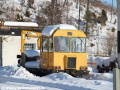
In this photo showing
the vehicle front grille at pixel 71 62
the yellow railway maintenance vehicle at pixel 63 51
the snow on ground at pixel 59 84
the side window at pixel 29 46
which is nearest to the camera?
the snow on ground at pixel 59 84

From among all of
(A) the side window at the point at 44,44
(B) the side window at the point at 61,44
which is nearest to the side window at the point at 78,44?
(B) the side window at the point at 61,44

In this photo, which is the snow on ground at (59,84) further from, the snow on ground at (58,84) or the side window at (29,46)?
the side window at (29,46)

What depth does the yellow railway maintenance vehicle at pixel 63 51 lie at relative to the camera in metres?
21.3

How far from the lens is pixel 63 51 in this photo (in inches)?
847

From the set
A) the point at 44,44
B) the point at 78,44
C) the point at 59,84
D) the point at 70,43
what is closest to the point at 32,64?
the point at 44,44

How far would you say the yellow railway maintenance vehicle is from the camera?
70.0 feet

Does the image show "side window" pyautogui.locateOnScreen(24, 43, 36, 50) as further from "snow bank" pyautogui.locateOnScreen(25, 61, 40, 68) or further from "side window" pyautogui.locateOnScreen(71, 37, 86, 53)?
"side window" pyautogui.locateOnScreen(71, 37, 86, 53)

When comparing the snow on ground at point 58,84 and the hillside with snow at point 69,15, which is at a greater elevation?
the hillside with snow at point 69,15

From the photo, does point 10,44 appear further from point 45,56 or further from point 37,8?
point 37,8

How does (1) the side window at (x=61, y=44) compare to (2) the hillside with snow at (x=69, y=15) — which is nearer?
(1) the side window at (x=61, y=44)

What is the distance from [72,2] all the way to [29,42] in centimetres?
4783

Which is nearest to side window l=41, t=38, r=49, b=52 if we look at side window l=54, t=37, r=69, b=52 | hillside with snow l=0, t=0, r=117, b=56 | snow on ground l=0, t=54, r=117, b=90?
side window l=54, t=37, r=69, b=52

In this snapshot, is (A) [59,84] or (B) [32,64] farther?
(B) [32,64]

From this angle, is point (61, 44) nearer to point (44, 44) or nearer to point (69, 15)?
point (44, 44)
